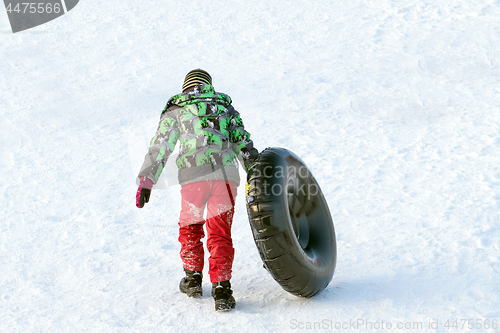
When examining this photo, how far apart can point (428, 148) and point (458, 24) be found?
5277 mm

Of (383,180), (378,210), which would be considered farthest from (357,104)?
(378,210)

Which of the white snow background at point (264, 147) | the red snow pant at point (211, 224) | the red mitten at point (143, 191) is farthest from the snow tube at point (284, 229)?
the red mitten at point (143, 191)

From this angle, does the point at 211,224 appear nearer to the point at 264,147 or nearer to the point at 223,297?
the point at 223,297

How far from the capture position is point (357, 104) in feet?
26.1

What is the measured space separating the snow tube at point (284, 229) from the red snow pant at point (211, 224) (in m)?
0.34

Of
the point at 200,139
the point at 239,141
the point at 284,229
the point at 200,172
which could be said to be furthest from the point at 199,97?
the point at 284,229

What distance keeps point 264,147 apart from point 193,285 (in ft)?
11.4

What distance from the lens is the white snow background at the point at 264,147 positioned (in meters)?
3.45

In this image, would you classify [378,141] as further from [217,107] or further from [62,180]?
[62,180]

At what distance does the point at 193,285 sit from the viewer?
3611 mm

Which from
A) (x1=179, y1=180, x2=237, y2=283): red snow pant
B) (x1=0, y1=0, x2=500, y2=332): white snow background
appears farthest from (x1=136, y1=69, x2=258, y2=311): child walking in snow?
(x1=0, y1=0, x2=500, y2=332): white snow background

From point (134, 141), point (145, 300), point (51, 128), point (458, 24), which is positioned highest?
point (458, 24)

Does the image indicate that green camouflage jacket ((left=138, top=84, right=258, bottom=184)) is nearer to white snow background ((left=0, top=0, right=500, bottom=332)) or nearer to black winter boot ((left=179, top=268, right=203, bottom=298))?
black winter boot ((left=179, top=268, right=203, bottom=298))

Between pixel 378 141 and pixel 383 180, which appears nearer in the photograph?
pixel 383 180
